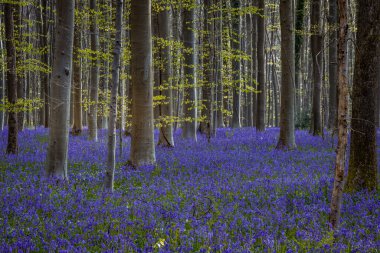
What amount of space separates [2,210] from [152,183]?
355 cm

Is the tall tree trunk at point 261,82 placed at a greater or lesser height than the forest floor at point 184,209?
greater

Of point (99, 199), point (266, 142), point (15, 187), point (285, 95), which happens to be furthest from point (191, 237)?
point (266, 142)

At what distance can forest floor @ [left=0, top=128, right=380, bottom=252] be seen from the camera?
5035 millimetres

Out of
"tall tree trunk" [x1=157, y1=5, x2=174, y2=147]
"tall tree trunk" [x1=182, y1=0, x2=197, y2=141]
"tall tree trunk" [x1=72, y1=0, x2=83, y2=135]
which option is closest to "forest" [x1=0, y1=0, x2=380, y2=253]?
"tall tree trunk" [x1=157, y1=5, x2=174, y2=147]

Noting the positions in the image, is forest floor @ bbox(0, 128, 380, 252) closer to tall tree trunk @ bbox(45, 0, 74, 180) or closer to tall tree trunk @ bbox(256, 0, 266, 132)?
tall tree trunk @ bbox(45, 0, 74, 180)

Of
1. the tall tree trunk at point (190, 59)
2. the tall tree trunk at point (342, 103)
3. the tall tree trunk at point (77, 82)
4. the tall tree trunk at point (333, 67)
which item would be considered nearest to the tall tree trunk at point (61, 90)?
the tall tree trunk at point (342, 103)

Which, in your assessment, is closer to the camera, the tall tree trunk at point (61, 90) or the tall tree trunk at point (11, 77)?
the tall tree trunk at point (61, 90)

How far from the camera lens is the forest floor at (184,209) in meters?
5.04

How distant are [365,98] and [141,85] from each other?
6009mm

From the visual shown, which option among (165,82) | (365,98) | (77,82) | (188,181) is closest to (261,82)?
(165,82)

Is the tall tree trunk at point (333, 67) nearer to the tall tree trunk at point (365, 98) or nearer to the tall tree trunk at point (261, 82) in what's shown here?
the tall tree trunk at point (261, 82)

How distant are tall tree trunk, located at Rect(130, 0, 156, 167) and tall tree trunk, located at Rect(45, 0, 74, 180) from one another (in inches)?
94.2

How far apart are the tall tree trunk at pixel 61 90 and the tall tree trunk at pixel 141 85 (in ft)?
7.85

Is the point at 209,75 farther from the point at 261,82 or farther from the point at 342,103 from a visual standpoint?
the point at 342,103
